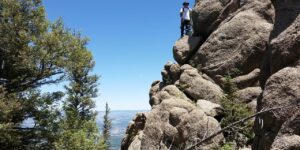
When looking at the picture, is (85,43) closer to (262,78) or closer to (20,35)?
(20,35)

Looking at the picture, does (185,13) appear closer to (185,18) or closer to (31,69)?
(185,18)

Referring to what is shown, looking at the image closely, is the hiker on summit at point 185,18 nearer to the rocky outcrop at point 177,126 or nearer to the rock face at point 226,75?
the rock face at point 226,75

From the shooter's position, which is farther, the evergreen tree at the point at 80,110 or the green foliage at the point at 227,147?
the evergreen tree at the point at 80,110

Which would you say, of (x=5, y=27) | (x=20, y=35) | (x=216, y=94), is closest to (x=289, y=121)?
(x=216, y=94)

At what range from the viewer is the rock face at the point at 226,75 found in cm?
1155

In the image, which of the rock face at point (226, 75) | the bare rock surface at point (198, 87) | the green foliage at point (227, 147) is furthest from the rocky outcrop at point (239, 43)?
the green foliage at point (227, 147)

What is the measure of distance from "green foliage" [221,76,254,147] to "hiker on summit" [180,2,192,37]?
33.3 ft

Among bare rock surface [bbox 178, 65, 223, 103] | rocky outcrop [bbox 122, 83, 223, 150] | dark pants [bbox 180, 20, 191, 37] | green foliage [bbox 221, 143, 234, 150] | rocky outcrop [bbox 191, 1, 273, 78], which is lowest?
green foliage [bbox 221, 143, 234, 150]

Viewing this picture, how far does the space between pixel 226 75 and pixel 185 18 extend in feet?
27.9

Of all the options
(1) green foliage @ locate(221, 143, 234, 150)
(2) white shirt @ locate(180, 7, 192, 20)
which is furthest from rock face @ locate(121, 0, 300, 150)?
(2) white shirt @ locate(180, 7, 192, 20)

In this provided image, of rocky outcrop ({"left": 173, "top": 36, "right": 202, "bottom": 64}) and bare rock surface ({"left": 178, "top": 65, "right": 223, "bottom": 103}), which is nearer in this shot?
bare rock surface ({"left": 178, "top": 65, "right": 223, "bottom": 103})

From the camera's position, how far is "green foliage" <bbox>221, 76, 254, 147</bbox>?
1767cm

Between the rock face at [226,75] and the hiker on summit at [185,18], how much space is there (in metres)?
1.18

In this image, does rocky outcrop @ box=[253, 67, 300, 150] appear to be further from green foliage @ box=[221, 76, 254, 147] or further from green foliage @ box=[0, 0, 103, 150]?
green foliage @ box=[0, 0, 103, 150]
